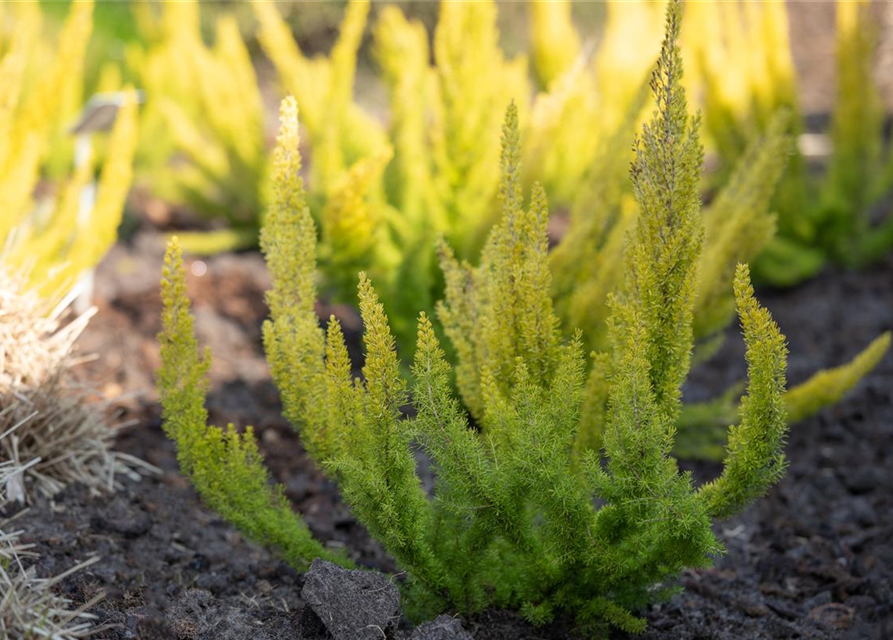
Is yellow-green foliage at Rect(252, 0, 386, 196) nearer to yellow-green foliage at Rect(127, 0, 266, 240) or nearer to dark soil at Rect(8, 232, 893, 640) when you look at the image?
yellow-green foliage at Rect(127, 0, 266, 240)

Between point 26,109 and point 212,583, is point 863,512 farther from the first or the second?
point 26,109

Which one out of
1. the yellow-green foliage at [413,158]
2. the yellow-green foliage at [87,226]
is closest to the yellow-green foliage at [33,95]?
the yellow-green foliage at [87,226]

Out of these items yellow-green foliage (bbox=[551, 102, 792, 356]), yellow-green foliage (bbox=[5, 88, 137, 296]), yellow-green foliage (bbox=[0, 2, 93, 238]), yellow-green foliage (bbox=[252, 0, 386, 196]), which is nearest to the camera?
yellow-green foliage (bbox=[551, 102, 792, 356])

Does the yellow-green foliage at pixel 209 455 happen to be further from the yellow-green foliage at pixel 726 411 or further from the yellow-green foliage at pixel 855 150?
the yellow-green foliage at pixel 855 150

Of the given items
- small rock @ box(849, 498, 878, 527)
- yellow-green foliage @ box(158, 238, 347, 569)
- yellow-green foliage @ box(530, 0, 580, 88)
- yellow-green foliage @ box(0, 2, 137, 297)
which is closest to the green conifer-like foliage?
yellow-green foliage @ box(158, 238, 347, 569)

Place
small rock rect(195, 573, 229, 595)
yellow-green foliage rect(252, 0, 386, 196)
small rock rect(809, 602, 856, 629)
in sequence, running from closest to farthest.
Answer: small rock rect(195, 573, 229, 595), small rock rect(809, 602, 856, 629), yellow-green foliage rect(252, 0, 386, 196)

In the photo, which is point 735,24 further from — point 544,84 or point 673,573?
point 673,573
